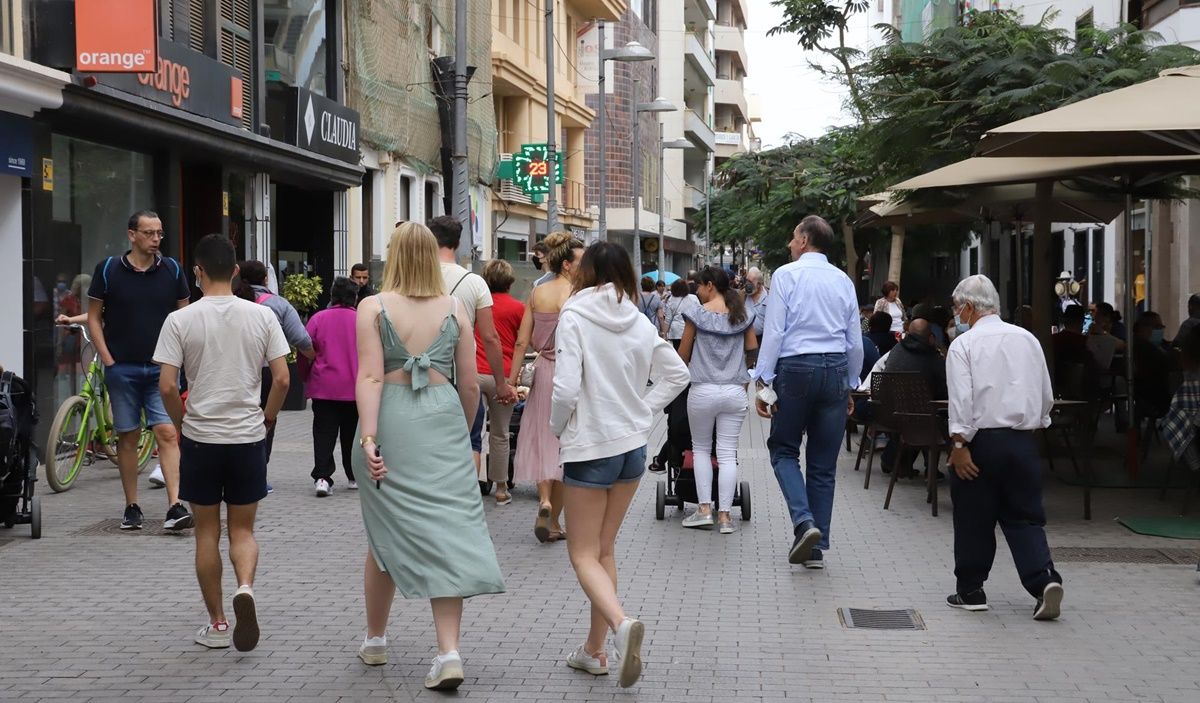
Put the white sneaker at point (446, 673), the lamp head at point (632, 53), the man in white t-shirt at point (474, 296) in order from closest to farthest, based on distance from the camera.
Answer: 1. the white sneaker at point (446, 673)
2. the man in white t-shirt at point (474, 296)
3. the lamp head at point (632, 53)

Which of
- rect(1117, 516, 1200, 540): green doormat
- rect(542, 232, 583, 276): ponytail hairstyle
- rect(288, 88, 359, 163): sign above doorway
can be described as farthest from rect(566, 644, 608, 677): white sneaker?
rect(288, 88, 359, 163): sign above doorway

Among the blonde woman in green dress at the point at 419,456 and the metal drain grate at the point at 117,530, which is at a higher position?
the blonde woman in green dress at the point at 419,456

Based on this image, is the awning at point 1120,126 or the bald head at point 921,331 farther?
the bald head at point 921,331

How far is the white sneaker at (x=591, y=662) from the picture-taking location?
20.7 feet

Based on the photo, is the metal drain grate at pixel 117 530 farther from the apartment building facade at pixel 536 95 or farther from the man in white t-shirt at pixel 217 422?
the apartment building facade at pixel 536 95

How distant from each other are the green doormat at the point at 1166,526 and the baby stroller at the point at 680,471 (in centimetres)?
258

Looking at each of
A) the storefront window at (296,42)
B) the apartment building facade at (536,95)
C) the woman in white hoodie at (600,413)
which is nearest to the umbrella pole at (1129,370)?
the woman in white hoodie at (600,413)

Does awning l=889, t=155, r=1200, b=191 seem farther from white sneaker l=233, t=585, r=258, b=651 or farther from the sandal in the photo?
white sneaker l=233, t=585, r=258, b=651

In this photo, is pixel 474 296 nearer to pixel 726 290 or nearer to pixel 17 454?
pixel 726 290

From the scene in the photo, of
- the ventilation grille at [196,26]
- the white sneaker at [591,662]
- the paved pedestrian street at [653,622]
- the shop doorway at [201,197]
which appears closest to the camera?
the paved pedestrian street at [653,622]

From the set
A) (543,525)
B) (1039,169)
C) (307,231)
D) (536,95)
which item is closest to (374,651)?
(543,525)

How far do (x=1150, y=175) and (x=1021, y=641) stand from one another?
6.82 m

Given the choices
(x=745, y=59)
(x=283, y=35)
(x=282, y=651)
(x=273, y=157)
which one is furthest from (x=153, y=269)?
(x=745, y=59)

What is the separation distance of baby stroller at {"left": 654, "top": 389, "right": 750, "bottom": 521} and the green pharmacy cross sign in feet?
69.5
